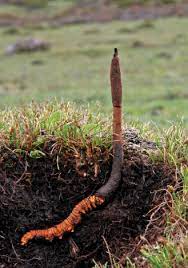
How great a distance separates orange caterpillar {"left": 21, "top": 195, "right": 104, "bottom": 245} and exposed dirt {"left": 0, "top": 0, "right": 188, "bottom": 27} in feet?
96.4

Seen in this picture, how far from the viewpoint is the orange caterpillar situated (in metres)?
4.16

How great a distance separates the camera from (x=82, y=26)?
106 ft

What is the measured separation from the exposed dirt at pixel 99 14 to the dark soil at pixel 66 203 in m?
29.2

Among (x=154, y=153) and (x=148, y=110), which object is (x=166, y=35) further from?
(x=154, y=153)

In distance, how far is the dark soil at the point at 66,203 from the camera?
4.15 m

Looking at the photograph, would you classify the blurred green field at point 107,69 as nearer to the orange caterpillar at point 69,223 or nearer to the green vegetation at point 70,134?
the green vegetation at point 70,134

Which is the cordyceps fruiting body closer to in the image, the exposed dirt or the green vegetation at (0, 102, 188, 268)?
the green vegetation at (0, 102, 188, 268)

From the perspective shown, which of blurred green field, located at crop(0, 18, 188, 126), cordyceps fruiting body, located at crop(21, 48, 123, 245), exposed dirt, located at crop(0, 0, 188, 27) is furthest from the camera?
exposed dirt, located at crop(0, 0, 188, 27)

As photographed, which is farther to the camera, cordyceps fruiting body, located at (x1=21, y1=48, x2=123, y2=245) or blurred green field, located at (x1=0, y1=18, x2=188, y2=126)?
blurred green field, located at (x1=0, y1=18, x2=188, y2=126)

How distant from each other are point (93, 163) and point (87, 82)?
46.9 ft

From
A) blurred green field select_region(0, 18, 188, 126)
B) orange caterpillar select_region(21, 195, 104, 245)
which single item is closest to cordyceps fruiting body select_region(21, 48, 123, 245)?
orange caterpillar select_region(21, 195, 104, 245)

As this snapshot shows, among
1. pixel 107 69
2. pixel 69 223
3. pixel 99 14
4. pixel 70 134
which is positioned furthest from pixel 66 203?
pixel 99 14

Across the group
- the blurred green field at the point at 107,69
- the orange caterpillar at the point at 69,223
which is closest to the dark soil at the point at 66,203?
the orange caterpillar at the point at 69,223

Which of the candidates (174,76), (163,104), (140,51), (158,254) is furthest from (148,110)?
(158,254)
